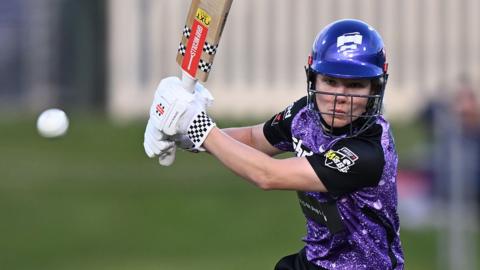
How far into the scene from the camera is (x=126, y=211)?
16.4 metres

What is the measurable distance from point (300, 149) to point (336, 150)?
14.0 inches

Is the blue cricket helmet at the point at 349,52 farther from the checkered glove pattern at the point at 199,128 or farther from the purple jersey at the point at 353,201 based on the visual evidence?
the checkered glove pattern at the point at 199,128

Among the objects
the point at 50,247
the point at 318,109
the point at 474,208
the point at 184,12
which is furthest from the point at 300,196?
the point at 184,12

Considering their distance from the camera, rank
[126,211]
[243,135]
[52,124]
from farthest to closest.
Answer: [126,211]
[243,135]
[52,124]

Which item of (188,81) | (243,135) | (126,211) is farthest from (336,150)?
(126,211)

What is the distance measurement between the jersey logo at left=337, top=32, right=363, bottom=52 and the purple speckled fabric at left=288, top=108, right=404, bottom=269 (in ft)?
1.17

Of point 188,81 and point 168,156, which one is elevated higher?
point 188,81

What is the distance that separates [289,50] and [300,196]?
40.8 ft

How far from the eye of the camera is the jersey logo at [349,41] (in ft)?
20.4

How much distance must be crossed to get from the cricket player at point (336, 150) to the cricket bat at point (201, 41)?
0.09 metres

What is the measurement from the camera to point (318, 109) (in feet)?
20.6

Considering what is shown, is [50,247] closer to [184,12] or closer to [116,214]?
[116,214]

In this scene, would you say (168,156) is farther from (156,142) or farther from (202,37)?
(202,37)

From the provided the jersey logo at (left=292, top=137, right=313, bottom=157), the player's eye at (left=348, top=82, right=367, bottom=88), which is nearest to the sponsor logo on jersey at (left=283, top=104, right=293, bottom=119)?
the jersey logo at (left=292, top=137, right=313, bottom=157)
